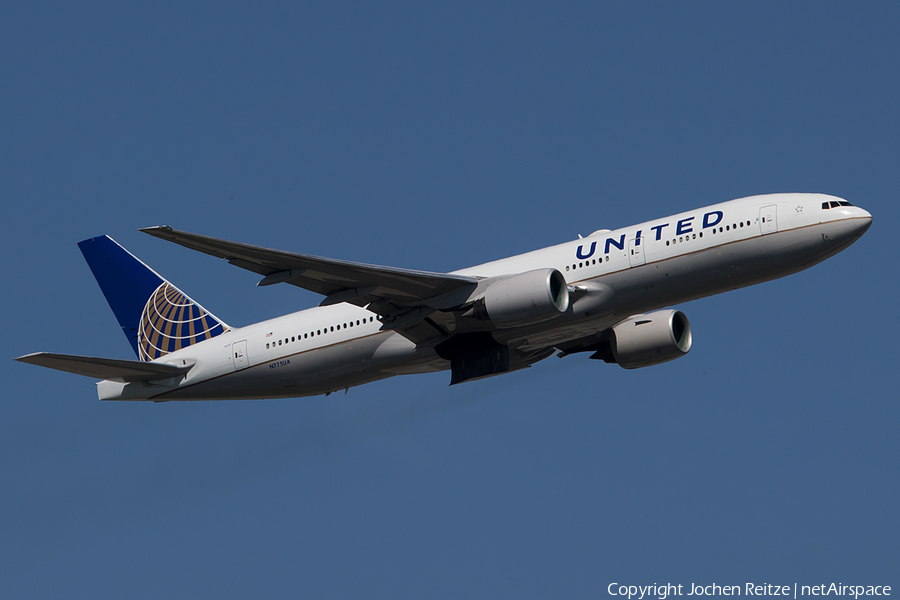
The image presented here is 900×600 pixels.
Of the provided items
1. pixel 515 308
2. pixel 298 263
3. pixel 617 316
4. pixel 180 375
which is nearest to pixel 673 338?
pixel 617 316

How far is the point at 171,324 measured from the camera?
137 feet

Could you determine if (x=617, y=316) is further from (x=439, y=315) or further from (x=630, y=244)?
(x=439, y=315)

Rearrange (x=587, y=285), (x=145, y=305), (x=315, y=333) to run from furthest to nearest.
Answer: (x=145, y=305) → (x=315, y=333) → (x=587, y=285)

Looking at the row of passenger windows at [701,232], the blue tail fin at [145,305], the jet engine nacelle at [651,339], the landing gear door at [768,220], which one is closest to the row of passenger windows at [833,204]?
the landing gear door at [768,220]

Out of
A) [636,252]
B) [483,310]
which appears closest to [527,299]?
[483,310]

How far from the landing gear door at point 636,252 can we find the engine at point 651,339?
546 cm

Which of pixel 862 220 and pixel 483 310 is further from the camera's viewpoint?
pixel 483 310

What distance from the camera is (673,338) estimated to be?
38.8 metres

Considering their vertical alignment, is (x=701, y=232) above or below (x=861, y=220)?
below

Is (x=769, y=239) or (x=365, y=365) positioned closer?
(x=769, y=239)

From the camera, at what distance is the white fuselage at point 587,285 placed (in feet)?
110

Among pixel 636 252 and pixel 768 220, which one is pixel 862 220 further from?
pixel 636 252

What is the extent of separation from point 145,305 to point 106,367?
20.2 feet

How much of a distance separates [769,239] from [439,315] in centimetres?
1047
